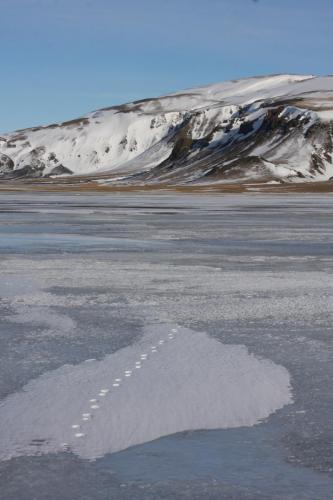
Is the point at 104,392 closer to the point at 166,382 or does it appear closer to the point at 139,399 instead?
the point at 139,399

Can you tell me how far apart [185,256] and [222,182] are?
5969 inches

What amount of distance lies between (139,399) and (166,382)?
806mm

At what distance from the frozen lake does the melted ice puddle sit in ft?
0.07

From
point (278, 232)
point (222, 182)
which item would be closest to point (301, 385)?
Answer: point (278, 232)

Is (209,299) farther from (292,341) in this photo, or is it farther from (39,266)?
(39,266)

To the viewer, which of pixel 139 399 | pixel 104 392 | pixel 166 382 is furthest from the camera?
pixel 166 382

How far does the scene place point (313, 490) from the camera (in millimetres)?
5691

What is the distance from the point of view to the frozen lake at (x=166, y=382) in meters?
6.03

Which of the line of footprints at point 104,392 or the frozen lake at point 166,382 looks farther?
the line of footprints at point 104,392

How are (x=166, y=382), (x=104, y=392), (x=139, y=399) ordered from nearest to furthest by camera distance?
1. (x=139, y=399)
2. (x=104, y=392)
3. (x=166, y=382)

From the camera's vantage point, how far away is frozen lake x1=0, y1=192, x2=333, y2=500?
603 cm

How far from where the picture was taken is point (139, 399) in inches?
320

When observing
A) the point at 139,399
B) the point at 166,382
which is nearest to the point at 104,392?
the point at 139,399

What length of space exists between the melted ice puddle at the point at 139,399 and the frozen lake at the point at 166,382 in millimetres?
22
